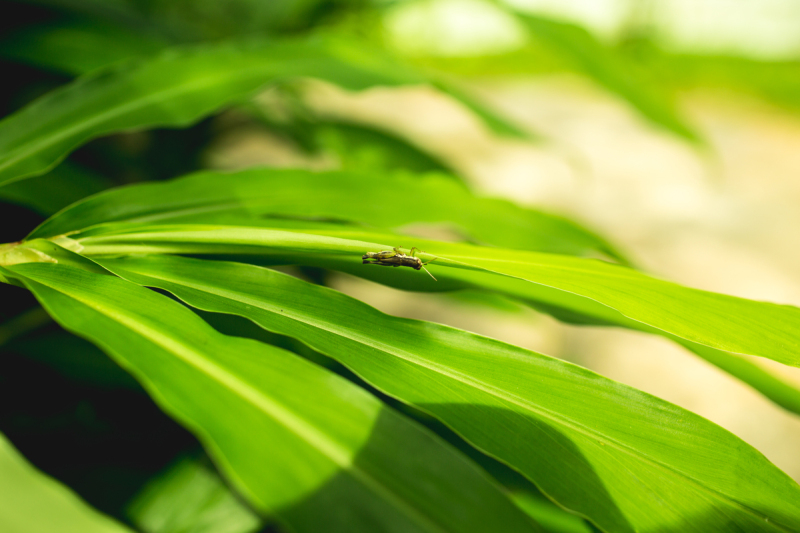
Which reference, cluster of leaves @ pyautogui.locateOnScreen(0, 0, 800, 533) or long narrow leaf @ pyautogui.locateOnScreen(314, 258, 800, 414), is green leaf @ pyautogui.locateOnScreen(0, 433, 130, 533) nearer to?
cluster of leaves @ pyautogui.locateOnScreen(0, 0, 800, 533)

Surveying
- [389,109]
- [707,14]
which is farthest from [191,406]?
[707,14]

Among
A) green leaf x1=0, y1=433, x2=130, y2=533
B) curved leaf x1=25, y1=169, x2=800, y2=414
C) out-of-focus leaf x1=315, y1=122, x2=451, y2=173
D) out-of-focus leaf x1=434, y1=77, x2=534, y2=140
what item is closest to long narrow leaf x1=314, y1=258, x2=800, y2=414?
curved leaf x1=25, y1=169, x2=800, y2=414

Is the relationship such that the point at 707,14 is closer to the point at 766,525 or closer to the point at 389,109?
the point at 389,109

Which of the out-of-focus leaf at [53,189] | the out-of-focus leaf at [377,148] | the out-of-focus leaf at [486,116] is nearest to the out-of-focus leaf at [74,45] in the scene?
the out-of-focus leaf at [53,189]

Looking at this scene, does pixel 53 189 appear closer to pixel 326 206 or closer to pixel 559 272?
pixel 326 206

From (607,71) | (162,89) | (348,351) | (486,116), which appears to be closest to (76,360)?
(162,89)

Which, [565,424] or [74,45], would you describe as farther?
[74,45]

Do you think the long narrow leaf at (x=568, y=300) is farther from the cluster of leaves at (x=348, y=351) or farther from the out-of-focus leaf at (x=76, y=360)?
the out-of-focus leaf at (x=76, y=360)
